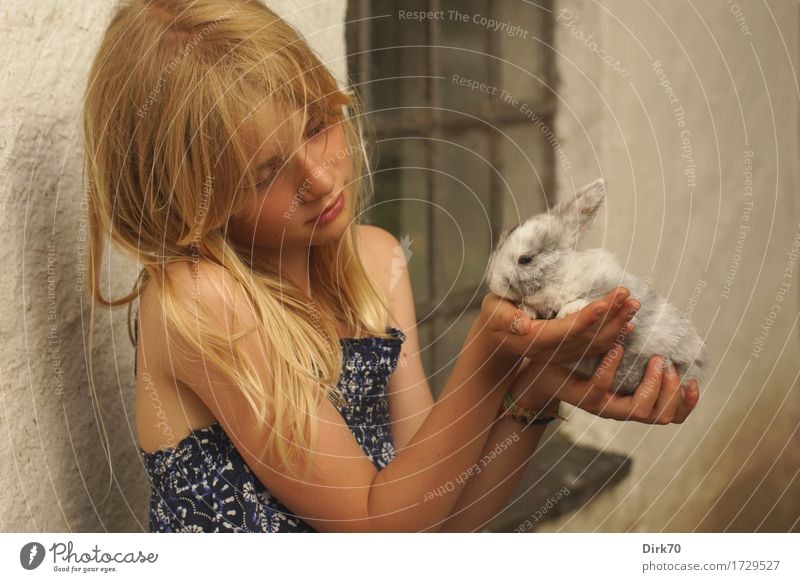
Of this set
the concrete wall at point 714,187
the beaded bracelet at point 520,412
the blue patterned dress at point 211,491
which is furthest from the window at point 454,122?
the blue patterned dress at point 211,491

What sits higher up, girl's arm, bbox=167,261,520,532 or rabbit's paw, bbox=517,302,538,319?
rabbit's paw, bbox=517,302,538,319

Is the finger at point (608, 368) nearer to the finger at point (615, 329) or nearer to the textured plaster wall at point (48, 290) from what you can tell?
the finger at point (615, 329)

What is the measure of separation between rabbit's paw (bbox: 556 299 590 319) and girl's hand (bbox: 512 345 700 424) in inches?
1.3

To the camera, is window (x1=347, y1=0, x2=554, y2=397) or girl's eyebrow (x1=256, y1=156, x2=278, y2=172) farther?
window (x1=347, y1=0, x2=554, y2=397)

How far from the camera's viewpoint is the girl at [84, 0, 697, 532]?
437 mm

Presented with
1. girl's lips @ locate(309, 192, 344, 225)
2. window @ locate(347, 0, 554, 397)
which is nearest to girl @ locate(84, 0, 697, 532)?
girl's lips @ locate(309, 192, 344, 225)

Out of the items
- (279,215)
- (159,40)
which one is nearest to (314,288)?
(279,215)

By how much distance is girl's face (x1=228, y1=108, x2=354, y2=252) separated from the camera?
452 mm

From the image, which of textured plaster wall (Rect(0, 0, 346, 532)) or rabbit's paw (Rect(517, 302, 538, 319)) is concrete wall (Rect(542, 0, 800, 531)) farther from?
textured plaster wall (Rect(0, 0, 346, 532))

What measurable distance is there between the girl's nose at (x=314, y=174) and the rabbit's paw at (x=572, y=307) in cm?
18

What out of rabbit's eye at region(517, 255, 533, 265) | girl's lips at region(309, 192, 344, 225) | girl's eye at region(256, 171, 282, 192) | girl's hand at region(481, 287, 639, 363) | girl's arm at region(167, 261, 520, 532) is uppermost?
girl's eye at region(256, 171, 282, 192)

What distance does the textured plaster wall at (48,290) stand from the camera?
460 mm
